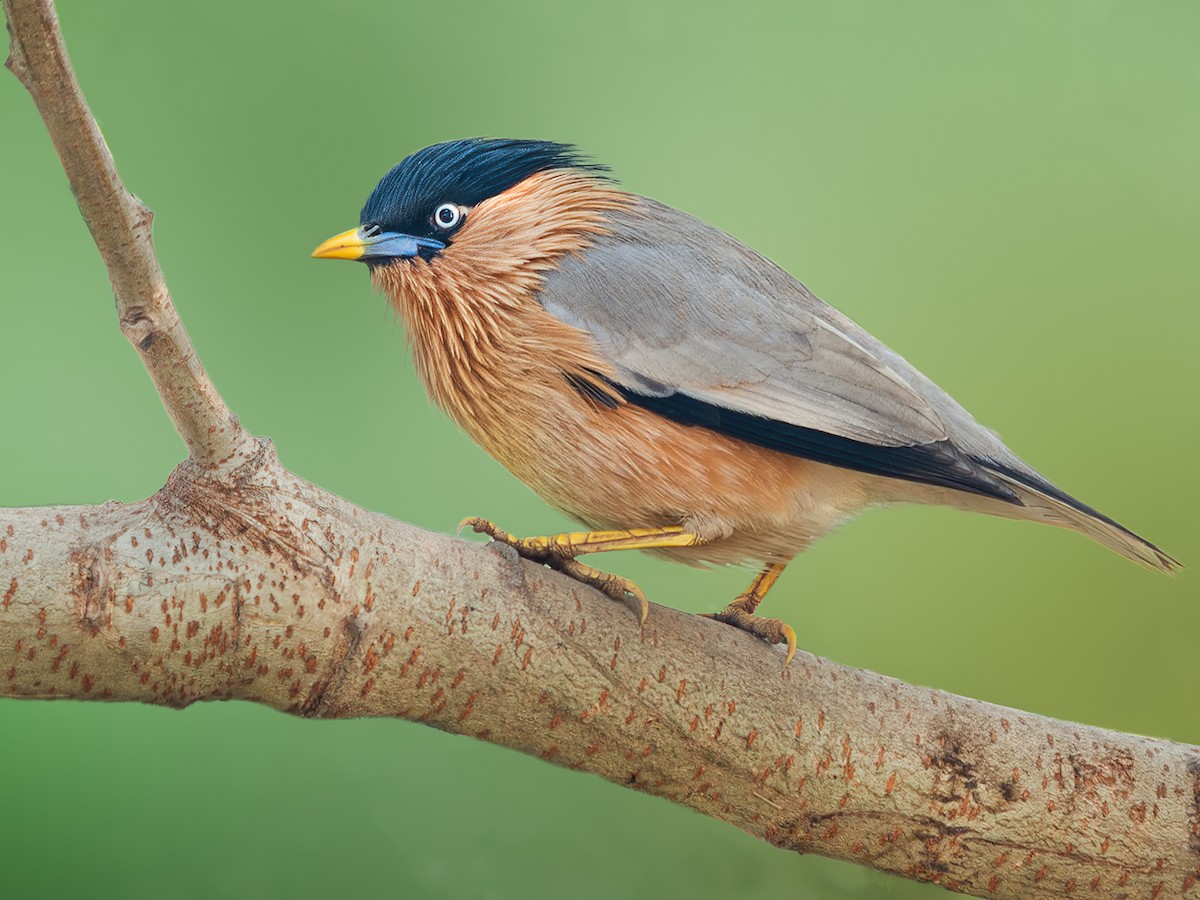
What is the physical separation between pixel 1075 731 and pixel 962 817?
27 centimetres

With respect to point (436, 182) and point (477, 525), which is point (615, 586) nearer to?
point (477, 525)

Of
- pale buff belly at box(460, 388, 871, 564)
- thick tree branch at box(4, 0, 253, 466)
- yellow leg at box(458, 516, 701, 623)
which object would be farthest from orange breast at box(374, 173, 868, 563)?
thick tree branch at box(4, 0, 253, 466)

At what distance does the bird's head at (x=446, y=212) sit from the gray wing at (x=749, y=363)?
0.49ft

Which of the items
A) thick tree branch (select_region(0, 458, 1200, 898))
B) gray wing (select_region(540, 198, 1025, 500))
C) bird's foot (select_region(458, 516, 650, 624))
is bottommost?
thick tree branch (select_region(0, 458, 1200, 898))

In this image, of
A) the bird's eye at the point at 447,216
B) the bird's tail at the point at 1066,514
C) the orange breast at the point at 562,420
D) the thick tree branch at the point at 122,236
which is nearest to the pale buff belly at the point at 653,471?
the orange breast at the point at 562,420

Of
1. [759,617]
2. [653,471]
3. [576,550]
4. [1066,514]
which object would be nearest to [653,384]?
[653,471]

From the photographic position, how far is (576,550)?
1.90m

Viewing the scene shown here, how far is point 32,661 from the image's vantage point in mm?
1478

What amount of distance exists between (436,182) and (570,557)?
781 mm

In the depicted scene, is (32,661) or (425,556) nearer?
(32,661)

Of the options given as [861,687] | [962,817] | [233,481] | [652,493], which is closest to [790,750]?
[861,687]

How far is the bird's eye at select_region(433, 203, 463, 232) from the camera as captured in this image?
2199 mm

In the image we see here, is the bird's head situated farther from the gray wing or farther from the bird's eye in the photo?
the gray wing

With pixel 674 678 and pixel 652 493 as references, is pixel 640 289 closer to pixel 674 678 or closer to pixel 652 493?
pixel 652 493
